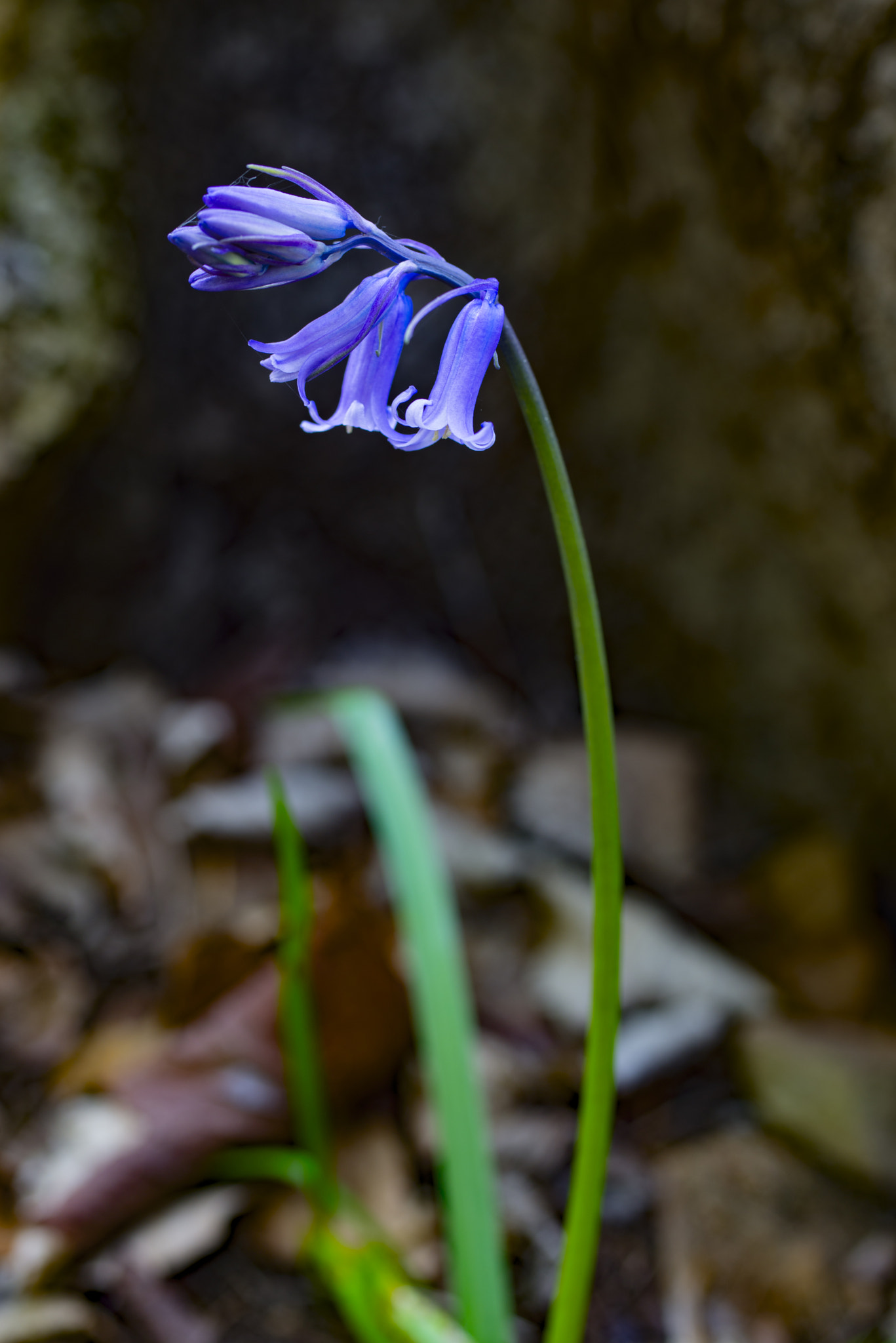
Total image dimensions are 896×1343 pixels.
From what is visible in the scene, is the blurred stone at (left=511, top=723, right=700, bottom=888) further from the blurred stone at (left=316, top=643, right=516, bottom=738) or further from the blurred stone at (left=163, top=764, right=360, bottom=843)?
the blurred stone at (left=163, top=764, right=360, bottom=843)

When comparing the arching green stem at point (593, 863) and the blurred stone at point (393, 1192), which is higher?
the arching green stem at point (593, 863)

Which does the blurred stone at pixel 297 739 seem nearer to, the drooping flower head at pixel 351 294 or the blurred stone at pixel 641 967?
the blurred stone at pixel 641 967

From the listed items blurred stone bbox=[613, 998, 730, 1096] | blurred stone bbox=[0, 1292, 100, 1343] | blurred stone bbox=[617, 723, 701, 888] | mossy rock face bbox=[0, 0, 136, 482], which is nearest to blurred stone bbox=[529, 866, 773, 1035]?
blurred stone bbox=[613, 998, 730, 1096]

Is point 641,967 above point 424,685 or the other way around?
the other way around

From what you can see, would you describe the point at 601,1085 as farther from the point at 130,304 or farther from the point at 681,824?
the point at 130,304

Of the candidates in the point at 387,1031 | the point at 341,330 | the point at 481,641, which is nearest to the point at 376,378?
the point at 341,330

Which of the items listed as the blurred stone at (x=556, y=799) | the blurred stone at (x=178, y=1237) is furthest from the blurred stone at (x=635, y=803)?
the blurred stone at (x=178, y=1237)

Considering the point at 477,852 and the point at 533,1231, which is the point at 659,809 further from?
the point at 533,1231

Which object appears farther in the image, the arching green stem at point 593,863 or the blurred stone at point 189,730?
the blurred stone at point 189,730
